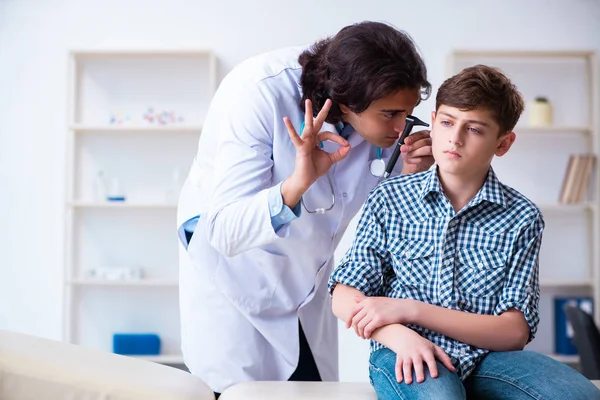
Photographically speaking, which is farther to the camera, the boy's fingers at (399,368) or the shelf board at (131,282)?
the shelf board at (131,282)

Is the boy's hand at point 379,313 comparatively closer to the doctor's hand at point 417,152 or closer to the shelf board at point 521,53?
the doctor's hand at point 417,152

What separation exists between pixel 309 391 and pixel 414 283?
310mm

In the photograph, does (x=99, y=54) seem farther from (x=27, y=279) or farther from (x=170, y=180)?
(x=27, y=279)

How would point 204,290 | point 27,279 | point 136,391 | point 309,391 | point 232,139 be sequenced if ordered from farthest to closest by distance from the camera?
point 27,279 → point 204,290 → point 232,139 → point 309,391 → point 136,391

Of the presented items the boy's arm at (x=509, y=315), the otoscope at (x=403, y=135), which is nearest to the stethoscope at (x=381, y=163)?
the otoscope at (x=403, y=135)

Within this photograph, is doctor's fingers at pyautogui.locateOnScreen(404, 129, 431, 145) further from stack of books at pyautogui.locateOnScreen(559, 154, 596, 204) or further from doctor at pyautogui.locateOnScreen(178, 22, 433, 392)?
stack of books at pyautogui.locateOnScreen(559, 154, 596, 204)

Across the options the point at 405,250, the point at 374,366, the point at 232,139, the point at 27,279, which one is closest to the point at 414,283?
the point at 405,250

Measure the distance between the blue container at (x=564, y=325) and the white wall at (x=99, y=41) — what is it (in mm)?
1130

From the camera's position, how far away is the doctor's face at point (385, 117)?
4.66 feet

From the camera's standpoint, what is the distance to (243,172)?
139 cm

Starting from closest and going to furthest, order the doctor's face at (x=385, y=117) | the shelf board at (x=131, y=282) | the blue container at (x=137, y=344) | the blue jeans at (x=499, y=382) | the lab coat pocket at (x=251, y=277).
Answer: the blue jeans at (x=499, y=382)
the doctor's face at (x=385, y=117)
the lab coat pocket at (x=251, y=277)
the shelf board at (x=131, y=282)
the blue container at (x=137, y=344)

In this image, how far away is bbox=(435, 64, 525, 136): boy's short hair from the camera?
1309mm

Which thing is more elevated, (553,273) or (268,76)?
(268,76)

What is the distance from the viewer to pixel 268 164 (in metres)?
1.45
